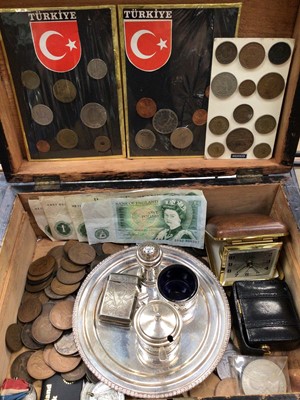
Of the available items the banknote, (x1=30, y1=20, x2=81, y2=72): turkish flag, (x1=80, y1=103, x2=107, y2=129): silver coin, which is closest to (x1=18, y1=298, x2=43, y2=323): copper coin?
the banknote

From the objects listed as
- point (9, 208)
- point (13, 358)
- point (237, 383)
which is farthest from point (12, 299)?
point (237, 383)

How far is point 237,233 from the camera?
1.12m

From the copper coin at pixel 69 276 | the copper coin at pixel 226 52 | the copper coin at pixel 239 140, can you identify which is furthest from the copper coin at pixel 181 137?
the copper coin at pixel 69 276

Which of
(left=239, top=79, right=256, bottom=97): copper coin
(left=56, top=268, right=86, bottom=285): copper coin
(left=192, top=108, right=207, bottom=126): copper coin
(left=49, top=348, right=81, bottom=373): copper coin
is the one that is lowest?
(left=49, top=348, right=81, bottom=373): copper coin

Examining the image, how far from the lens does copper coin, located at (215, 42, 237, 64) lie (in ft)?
3.35

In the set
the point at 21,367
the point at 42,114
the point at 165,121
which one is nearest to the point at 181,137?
the point at 165,121

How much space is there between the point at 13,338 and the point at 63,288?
199mm

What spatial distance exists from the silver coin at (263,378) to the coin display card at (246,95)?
24.1 inches

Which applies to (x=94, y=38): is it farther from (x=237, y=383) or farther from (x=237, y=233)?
(x=237, y=383)

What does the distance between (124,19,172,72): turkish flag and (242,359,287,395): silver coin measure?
851mm

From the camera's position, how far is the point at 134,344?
1038mm

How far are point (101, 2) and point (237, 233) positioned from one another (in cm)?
72

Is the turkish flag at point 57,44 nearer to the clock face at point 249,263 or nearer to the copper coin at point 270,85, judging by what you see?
the copper coin at point 270,85

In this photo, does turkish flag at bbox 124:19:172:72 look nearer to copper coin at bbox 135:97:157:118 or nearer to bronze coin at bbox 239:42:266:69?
copper coin at bbox 135:97:157:118
